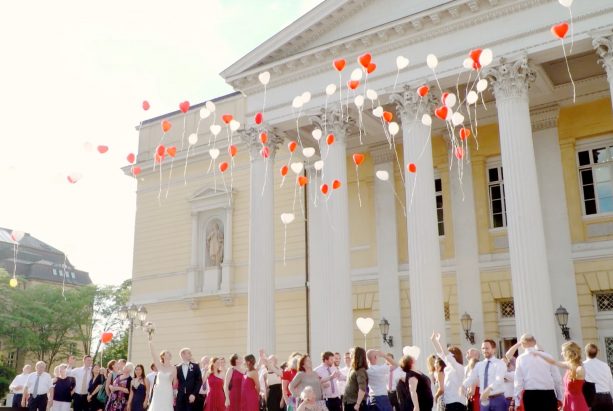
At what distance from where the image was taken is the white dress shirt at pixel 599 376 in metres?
9.47

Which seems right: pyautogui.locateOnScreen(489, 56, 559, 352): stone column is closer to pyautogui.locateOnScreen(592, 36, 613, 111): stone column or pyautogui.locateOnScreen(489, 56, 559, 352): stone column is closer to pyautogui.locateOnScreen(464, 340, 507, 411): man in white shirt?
pyautogui.locateOnScreen(592, 36, 613, 111): stone column

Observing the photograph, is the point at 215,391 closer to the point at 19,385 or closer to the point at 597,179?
the point at 19,385

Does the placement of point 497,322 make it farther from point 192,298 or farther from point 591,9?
point 192,298

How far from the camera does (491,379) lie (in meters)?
9.80

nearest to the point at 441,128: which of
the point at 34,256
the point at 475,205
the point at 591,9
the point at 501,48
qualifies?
the point at 475,205

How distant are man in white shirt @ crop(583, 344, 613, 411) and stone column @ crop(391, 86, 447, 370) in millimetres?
6356

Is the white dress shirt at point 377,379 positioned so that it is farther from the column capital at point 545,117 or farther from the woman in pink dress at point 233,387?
the column capital at point 545,117

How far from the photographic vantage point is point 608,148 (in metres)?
19.1

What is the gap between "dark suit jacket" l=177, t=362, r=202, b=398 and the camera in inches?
530

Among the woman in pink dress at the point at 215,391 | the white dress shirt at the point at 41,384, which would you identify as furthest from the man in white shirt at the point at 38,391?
the woman in pink dress at the point at 215,391

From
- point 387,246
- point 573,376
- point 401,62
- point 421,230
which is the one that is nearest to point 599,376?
point 573,376

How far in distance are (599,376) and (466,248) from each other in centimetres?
1088

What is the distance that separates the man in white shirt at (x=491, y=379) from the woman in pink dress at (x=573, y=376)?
0.76 metres

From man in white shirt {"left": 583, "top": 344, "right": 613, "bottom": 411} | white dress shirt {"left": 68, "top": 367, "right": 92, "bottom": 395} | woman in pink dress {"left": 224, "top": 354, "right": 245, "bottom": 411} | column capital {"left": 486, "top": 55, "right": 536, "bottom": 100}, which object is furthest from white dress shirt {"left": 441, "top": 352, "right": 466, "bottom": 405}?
white dress shirt {"left": 68, "top": 367, "right": 92, "bottom": 395}
